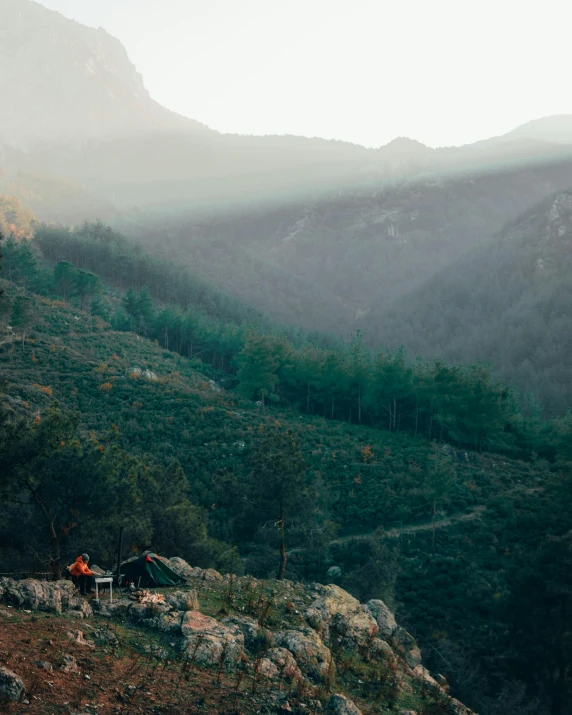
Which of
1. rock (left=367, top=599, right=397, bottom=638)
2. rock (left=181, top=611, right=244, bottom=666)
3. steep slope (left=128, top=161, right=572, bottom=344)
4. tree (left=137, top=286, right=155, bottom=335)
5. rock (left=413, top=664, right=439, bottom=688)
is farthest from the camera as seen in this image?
steep slope (left=128, top=161, right=572, bottom=344)

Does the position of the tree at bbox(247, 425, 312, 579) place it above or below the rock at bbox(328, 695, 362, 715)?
below

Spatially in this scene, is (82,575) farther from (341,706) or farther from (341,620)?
(341,620)

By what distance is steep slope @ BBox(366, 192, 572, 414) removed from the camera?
86812mm

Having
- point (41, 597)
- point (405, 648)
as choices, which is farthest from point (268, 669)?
point (405, 648)

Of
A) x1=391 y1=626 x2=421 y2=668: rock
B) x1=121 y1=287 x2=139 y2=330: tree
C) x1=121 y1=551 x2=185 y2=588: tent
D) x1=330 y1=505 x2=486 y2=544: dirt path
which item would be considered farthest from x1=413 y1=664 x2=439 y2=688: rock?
x1=121 y1=287 x2=139 y2=330: tree

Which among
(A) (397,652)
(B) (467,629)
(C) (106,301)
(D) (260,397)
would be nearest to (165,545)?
(A) (397,652)

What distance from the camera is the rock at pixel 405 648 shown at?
1769 cm

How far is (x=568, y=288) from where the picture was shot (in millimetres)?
99188

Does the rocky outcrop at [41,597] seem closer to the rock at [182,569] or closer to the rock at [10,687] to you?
the rock at [10,687]

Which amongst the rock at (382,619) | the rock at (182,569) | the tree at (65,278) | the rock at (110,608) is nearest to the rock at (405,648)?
the rock at (382,619)

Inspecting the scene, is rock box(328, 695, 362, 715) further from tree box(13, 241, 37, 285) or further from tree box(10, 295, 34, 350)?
tree box(13, 241, 37, 285)

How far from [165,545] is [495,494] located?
2378 centimetres

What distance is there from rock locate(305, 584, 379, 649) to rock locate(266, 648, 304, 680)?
3.06 m

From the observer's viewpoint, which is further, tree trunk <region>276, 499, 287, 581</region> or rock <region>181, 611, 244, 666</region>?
tree trunk <region>276, 499, 287, 581</region>
